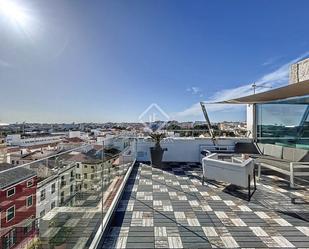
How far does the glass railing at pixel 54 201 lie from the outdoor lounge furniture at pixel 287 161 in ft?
11.9

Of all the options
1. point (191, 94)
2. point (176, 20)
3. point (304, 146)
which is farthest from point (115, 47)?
point (304, 146)

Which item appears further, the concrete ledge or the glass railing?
the concrete ledge

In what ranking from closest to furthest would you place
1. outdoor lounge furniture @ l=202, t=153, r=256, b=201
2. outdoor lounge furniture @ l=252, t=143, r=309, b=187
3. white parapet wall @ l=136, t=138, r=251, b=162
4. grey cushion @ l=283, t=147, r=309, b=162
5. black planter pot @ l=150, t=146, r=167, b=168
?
outdoor lounge furniture @ l=202, t=153, r=256, b=201 → outdoor lounge furniture @ l=252, t=143, r=309, b=187 → grey cushion @ l=283, t=147, r=309, b=162 → black planter pot @ l=150, t=146, r=167, b=168 → white parapet wall @ l=136, t=138, r=251, b=162

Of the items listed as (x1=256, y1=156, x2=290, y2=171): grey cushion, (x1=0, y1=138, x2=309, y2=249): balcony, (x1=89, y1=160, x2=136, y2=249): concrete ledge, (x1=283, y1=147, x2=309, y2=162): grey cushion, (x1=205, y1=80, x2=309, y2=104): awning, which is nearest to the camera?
(x1=0, y1=138, x2=309, y2=249): balcony

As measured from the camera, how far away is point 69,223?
193 centimetres

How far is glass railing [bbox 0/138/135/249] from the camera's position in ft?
4.23

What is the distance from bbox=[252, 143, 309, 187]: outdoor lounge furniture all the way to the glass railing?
3623mm

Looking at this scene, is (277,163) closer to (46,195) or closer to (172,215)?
(172,215)

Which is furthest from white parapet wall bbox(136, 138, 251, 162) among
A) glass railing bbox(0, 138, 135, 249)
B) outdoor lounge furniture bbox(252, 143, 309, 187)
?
glass railing bbox(0, 138, 135, 249)

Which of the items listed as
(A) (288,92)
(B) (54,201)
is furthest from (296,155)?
(B) (54,201)

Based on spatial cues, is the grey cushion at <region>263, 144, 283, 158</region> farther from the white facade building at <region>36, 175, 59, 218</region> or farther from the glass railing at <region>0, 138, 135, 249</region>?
the white facade building at <region>36, 175, 59, 218</region>

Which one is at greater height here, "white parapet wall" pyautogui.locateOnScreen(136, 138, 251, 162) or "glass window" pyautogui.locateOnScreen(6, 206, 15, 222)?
"glass window" pyautogui.locateOnScreen(6, 206, 15, 222)

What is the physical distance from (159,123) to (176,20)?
339 cm

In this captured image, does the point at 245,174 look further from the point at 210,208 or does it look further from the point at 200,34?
the point at 200,34
